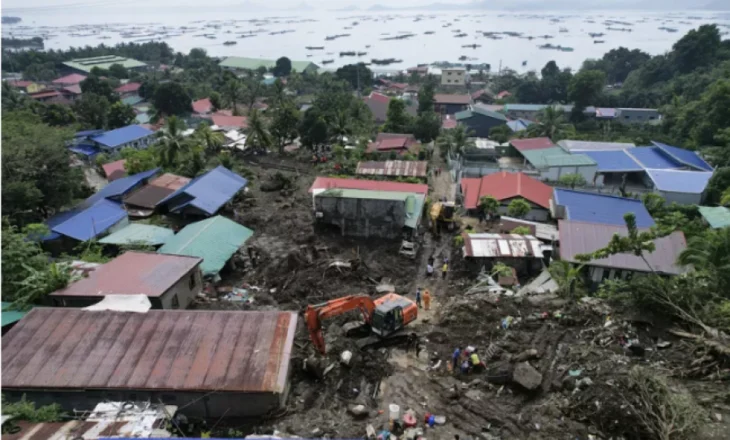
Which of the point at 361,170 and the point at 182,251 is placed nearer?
the point at 182,251

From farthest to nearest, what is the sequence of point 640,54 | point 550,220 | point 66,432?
point 640,54
point 550,220
point 66,432

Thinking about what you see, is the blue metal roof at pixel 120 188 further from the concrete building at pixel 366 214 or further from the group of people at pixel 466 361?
the group of people at pixel 466 361

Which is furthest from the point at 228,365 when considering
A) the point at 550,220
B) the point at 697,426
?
the point at 550,220

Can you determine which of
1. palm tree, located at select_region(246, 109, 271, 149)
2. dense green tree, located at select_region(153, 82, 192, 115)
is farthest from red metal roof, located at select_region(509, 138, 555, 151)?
dense green tree, located at select_region(153, 82, 192, 115)

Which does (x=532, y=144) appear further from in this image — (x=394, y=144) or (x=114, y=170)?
(x=114, y=170)

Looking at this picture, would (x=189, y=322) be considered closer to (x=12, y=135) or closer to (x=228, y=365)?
(x=228, y=365)

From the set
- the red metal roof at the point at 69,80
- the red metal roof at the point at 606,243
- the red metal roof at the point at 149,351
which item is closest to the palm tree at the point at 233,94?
the red metal roof at the point at 69,80
